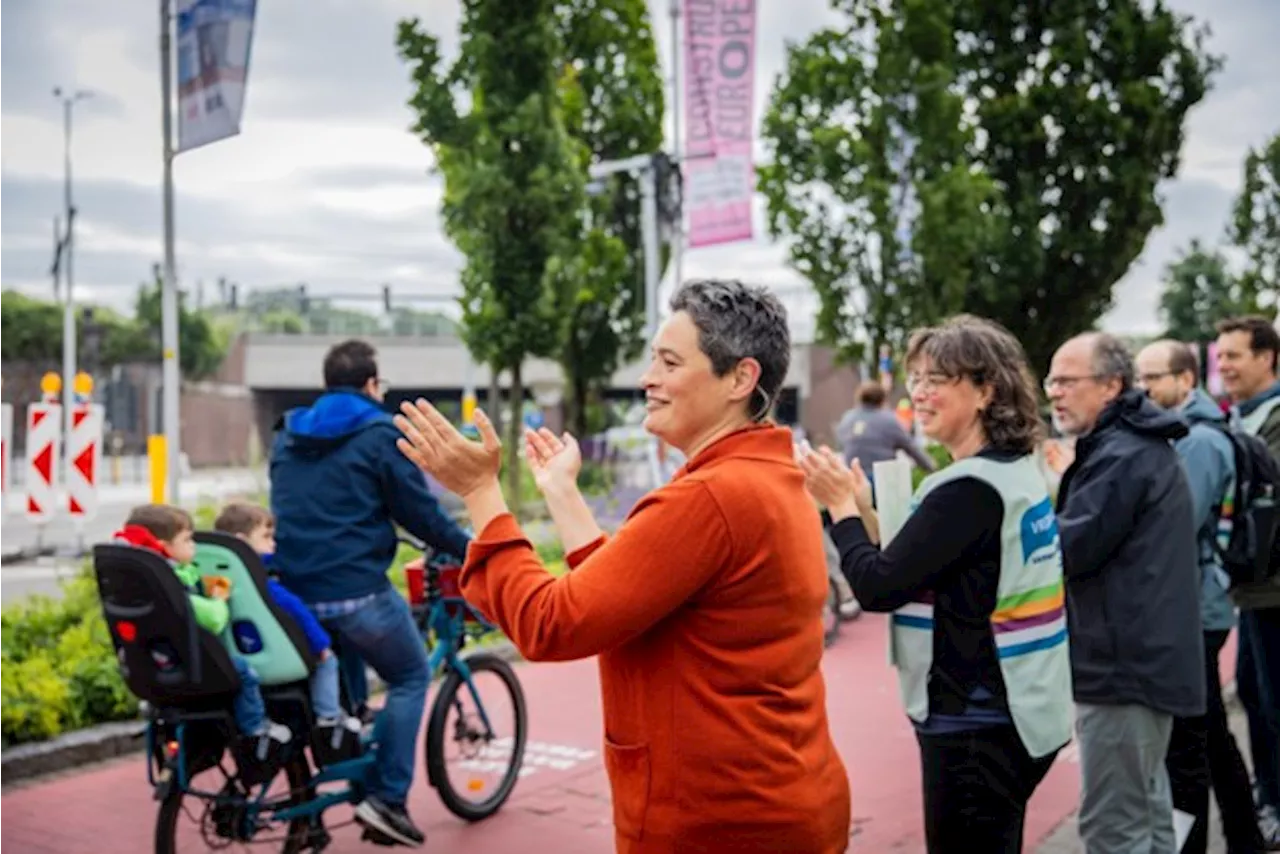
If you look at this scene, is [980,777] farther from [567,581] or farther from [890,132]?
[890,132]

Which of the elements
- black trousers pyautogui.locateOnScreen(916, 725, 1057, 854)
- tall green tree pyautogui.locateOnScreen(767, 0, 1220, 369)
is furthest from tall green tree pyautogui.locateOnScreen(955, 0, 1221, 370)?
black trousers pyautogui.locateOnScreen(916, 725, 1057, 854)

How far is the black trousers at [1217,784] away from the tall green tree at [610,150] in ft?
56.9

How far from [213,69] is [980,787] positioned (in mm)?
7338

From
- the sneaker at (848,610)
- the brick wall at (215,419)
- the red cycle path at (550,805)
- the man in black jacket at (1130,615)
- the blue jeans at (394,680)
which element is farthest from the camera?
the brick wall at (215,419)

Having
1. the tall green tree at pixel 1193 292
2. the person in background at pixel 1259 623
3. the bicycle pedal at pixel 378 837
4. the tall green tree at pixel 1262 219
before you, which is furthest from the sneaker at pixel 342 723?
the tall green tree at pixel 1193 292

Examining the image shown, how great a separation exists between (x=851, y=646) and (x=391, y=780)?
5.48m

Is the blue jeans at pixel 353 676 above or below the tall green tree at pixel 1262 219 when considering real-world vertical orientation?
below

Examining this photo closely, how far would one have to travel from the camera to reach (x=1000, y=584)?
120 inches

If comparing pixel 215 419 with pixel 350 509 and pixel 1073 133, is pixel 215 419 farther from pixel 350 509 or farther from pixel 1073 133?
pixel 350 509

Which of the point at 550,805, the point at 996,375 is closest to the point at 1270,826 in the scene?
the point at 550,805

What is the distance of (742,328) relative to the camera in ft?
7.98

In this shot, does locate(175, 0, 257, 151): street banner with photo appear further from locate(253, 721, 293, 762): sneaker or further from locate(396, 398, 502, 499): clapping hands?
locate(396, 398, 502, 499): clapping hands

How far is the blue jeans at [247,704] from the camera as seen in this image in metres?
4.52

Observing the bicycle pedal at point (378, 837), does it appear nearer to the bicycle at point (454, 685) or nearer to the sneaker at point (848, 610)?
the bicycle at point (454, 685)
